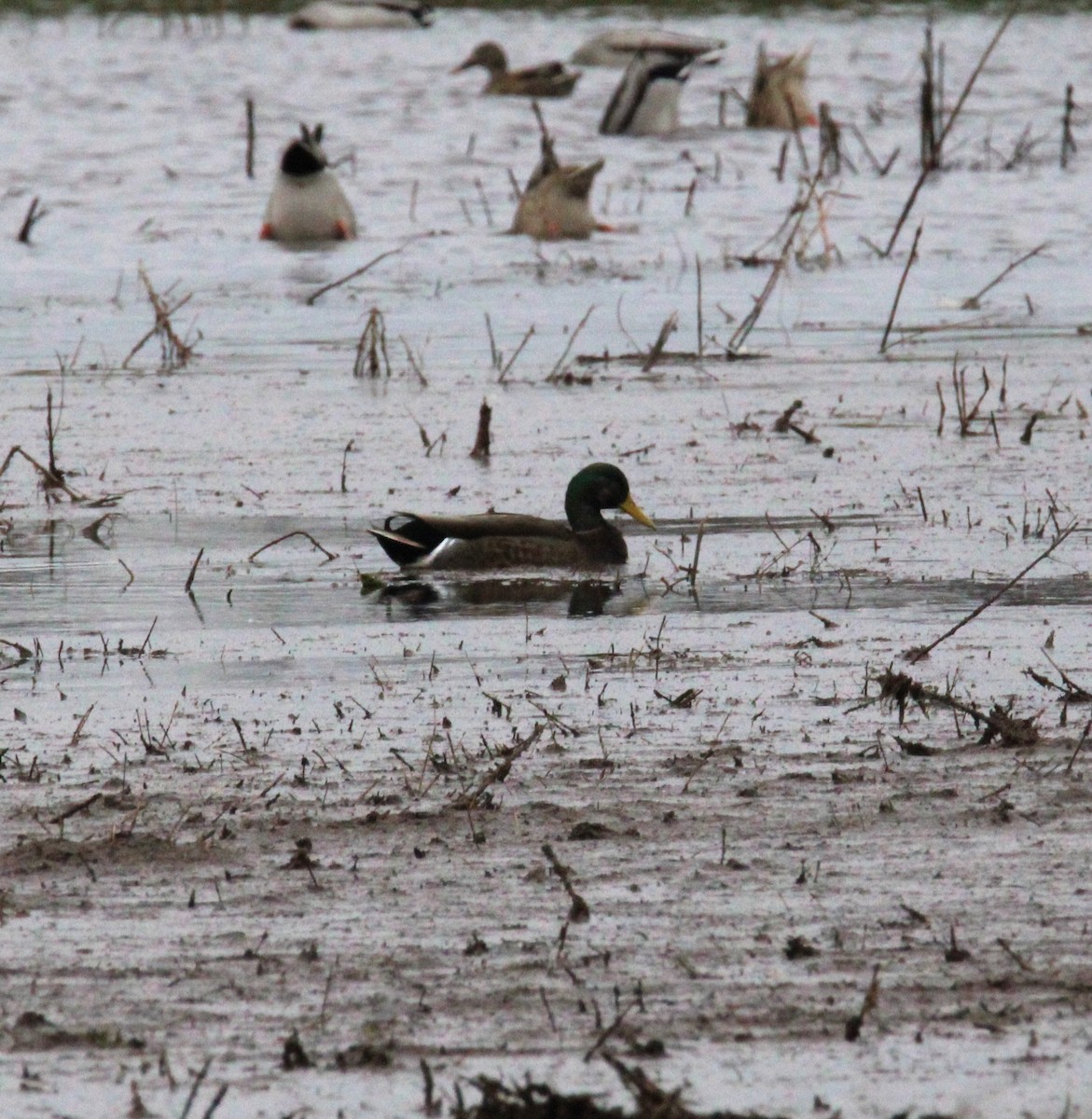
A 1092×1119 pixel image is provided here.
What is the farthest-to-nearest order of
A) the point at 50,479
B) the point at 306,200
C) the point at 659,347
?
the point at 306,200 < the point at 659,347 < the point at 50,479

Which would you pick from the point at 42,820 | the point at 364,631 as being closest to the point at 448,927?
the point at 42,820

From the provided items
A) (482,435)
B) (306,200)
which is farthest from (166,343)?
(306,200)

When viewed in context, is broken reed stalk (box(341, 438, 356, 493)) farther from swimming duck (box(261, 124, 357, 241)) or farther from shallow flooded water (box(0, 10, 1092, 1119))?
swimming duck (box(261, 124, 357, 241))

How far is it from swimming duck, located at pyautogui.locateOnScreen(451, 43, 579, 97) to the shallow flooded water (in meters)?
13.6

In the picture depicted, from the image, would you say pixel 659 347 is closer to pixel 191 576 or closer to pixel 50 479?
pixel 50 479

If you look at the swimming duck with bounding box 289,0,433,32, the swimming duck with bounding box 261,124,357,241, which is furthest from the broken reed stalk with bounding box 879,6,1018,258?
the swimming duck with bounding box 289,0,433,32

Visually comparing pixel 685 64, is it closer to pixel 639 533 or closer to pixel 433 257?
pixel 433 257

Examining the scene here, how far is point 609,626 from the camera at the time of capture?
25.4 ft

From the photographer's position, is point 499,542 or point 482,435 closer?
point 499,542

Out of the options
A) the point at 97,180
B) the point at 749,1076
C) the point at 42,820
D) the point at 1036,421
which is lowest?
the point at 97,180

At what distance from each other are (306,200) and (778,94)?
32.7 feet

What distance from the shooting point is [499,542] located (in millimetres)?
8797

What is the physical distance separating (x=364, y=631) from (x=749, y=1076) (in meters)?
4.01

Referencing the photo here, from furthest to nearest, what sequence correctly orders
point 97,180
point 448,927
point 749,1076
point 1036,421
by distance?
point 97,180 → point 1036,421 → point 448,927 → point 749,1076
